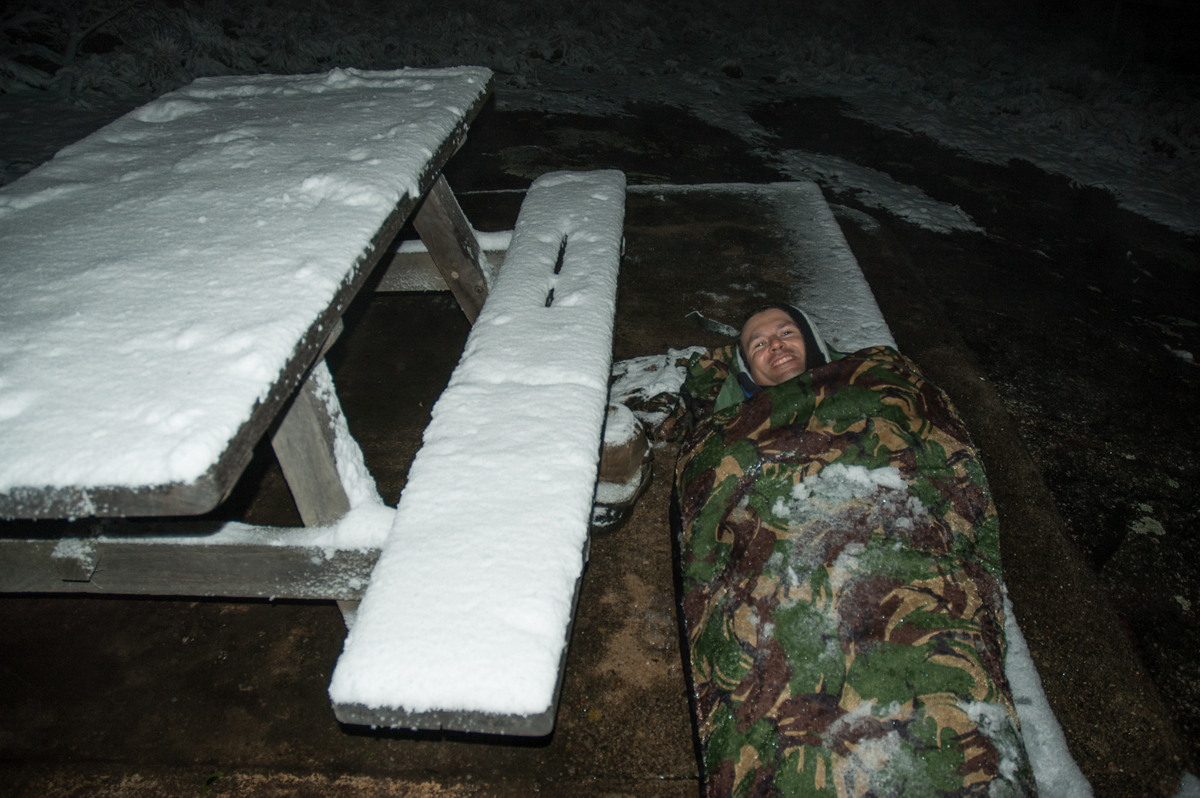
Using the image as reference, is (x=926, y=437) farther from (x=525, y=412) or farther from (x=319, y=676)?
(x=319, y=676)

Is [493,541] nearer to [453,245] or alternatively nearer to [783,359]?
[783,359]

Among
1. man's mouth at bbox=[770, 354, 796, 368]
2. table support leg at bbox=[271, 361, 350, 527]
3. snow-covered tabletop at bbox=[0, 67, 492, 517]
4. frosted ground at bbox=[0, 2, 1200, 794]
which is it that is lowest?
frosted ground at bbox=[0, 2, 1200, 794]

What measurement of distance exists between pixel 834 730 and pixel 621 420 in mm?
975

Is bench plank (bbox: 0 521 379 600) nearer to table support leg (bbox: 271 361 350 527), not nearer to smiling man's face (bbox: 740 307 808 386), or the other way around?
table support leg (bbox: 271 361 350 527)

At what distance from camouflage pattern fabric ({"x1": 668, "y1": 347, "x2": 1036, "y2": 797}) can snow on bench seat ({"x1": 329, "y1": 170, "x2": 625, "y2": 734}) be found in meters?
0.45

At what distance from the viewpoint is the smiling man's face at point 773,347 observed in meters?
2.04

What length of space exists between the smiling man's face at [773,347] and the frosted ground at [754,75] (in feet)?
10.1

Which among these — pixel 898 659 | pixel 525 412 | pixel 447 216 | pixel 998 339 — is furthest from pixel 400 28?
pixel 898 659

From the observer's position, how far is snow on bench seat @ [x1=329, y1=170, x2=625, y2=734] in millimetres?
950

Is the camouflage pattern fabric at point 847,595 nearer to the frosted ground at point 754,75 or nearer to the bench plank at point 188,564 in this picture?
the bench plank at point 188,564

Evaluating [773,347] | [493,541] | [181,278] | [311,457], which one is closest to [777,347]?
[773,347]

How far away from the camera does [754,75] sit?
8.40 metres

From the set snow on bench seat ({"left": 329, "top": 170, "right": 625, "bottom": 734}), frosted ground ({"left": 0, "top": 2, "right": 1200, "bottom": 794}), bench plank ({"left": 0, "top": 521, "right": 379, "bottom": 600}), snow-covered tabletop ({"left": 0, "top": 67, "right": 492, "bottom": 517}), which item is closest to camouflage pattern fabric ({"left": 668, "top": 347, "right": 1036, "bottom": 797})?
snow on bench seat ({"left": 329, "top": 170, "right": 625, "bottom": 734})

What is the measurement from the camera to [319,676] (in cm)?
174
